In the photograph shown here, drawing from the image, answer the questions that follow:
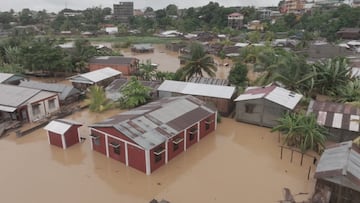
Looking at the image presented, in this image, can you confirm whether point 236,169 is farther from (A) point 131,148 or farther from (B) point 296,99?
(B) point 296,99

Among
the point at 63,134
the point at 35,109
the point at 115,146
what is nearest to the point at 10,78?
the point at 35,109

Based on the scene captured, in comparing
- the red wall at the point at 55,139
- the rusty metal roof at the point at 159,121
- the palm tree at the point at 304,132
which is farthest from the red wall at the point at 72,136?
the palm tree at the point at 304,132

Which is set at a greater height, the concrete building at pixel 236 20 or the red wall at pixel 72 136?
the concrete building at pixel 236 20

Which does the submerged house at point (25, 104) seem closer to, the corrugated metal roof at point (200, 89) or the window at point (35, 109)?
the window at point (35, 109)

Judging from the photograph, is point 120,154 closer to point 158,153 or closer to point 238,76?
point 158,153

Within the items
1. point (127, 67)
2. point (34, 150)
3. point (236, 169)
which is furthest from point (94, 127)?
point (127, 67)

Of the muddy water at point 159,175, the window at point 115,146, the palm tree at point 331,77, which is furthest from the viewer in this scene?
the palm tree at point 331,77

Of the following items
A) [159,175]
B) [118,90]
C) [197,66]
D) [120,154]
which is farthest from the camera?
[197,66]
